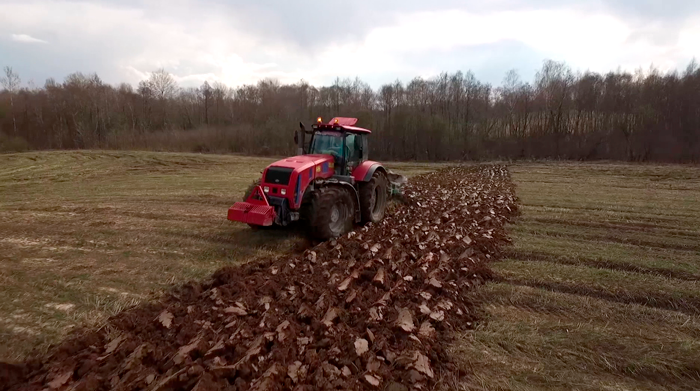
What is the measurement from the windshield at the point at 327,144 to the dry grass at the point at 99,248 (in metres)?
1.96

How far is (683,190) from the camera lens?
15898mm

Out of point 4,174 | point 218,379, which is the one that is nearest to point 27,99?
point 4,174

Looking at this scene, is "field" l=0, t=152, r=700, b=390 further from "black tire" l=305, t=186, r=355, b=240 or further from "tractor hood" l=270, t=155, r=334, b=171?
"tractor hood" l=270, t=155, r=334, b=171

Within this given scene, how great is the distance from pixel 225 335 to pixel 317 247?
318 cm

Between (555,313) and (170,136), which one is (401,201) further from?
(170,136)

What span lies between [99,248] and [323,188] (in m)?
3.97

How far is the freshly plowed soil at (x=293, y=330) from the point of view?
10.8 feet

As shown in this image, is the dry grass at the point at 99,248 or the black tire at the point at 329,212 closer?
the dry grass at the point at 99,248

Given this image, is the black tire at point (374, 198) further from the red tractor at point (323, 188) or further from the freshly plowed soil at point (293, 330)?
the freshly plowed soil at point (293, 330)

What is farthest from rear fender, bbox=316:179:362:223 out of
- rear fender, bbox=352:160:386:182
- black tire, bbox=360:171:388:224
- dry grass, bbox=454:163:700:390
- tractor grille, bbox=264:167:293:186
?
dry grass, bbox=454:163:700:390

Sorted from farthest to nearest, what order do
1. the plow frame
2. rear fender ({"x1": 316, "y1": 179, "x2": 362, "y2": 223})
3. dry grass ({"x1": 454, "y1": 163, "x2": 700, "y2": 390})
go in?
rear fender ({"x1": 316, "y1": 179, "x2": 362, "y2": 223}) < the plow frame < dry grass ({"x1": 454, "y1": 163, "x2": 700, "y2": 390})

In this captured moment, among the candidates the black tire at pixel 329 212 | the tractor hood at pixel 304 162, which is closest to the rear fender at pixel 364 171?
the tractor hood at pixel 304 162

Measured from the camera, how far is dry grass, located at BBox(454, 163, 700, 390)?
3.54 m

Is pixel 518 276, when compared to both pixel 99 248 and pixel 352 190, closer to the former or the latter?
pixel 352 190
